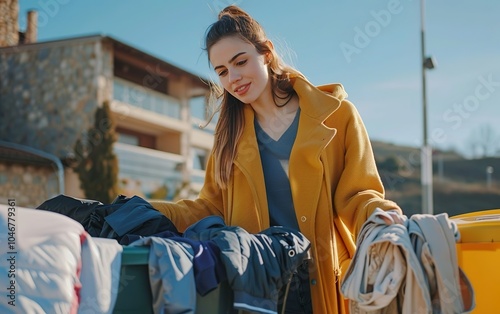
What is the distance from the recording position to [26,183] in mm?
16969

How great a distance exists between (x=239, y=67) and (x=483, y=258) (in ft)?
3.97

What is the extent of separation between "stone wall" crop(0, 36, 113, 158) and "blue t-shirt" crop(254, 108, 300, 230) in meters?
19.0

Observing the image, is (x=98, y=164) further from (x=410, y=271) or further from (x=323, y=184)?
(x=410, y=271)

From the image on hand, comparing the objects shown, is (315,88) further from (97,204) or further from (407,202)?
(407,202)

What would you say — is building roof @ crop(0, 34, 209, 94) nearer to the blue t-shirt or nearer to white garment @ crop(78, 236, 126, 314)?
the blue t-shirt

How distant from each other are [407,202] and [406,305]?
3846cm

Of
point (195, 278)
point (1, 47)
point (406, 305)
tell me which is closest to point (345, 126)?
point (406, 305)

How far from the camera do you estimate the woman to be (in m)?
2.27

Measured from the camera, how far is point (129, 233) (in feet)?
7.40

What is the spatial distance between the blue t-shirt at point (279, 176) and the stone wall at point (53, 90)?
1896cm

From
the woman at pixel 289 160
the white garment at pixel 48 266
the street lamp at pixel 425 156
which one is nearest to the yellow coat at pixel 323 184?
the woman at pixel 289 160

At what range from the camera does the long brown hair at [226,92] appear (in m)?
2.51

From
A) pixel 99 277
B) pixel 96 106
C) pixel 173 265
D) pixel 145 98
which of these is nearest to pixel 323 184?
pixel 173 265

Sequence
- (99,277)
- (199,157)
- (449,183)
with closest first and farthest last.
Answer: (99,277)
(199,157)
(449,183)
